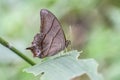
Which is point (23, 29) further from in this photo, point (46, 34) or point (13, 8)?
point (46, 34)

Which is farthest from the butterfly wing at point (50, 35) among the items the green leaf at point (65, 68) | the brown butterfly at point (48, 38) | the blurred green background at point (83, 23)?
the blurred green background at point (83, 23)

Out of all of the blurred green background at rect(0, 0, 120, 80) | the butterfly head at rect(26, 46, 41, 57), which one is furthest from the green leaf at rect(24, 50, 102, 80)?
the blurred green background at rect(0, 0, 120, 80)

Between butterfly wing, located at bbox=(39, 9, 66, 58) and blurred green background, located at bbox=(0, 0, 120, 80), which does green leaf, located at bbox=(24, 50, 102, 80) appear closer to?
butterfly wing, located at bbox=(39, 9, 66, 58)

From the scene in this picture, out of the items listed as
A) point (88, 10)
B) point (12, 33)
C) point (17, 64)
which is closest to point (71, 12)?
point (88, 10)

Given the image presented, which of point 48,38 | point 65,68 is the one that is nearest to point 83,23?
point 48,38

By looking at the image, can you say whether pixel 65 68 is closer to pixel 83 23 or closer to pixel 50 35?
pixel 50 35

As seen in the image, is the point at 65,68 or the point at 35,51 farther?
the point at 35,51

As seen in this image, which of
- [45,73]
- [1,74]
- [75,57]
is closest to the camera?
[45,73]
